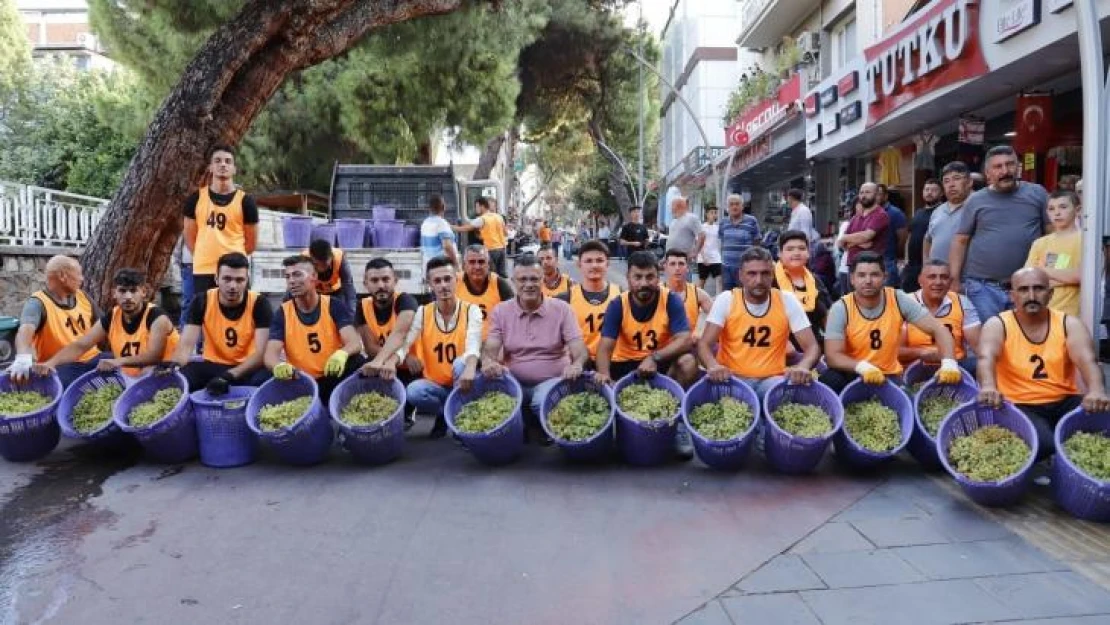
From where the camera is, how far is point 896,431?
5.03 metres

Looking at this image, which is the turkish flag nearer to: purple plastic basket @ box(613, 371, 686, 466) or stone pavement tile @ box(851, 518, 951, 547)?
purple plastic basket @ box(613, 371, 686, 466)

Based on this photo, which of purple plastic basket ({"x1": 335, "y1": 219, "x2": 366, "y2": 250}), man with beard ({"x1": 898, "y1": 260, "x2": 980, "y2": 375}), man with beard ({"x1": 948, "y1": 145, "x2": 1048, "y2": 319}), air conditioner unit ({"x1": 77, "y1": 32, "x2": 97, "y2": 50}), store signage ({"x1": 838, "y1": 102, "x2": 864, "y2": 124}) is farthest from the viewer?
air conditioner unit ({"x1": 77, "y1": 32, "x2": 97, "y2": 50})

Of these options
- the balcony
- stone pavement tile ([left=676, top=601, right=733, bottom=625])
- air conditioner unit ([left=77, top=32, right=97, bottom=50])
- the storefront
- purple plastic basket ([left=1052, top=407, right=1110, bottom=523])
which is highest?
air conditioner unit ([left=77, top=32, right=97, bottom=50])

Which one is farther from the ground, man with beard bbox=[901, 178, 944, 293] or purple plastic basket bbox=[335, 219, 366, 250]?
purple plastic basket bbox=[335, 219, 366, 250]

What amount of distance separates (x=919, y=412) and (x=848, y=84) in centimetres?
1046

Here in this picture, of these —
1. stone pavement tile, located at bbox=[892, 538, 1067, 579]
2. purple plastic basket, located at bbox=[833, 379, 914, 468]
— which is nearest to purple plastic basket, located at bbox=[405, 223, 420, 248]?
purple plastic basket, located at bbox=[833, 379, 914, 468]

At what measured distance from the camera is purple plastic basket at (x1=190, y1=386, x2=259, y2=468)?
17.7 ft

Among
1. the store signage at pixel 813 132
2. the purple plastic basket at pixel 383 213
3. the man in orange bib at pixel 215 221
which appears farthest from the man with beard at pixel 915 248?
the store signage at pixel 813 132

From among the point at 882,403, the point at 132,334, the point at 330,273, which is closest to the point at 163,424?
the point at 132,334

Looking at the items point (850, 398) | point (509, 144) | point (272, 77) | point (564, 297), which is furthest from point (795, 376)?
point (509, 144)

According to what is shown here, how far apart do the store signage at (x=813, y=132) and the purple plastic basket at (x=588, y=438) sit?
12363 mm

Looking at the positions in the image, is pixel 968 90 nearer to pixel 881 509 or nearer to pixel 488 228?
pixel 488 228

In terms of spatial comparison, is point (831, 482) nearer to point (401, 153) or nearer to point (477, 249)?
point (477, 249)

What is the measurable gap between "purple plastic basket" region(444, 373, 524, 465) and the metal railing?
878cm
